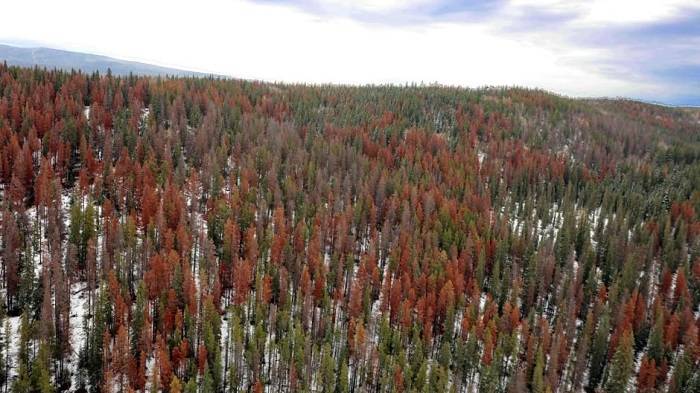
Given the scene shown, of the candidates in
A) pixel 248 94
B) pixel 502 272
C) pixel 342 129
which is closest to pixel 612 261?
pixel 502 272

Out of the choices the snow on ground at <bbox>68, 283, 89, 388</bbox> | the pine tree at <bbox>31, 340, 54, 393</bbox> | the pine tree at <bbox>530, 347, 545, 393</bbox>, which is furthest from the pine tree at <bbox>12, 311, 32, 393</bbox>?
the pine tree at <bbox>530, 347, 545, 393</bbox>

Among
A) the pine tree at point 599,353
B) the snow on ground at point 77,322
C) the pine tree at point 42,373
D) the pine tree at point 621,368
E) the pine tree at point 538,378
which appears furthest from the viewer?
the pine tree at point 599,353

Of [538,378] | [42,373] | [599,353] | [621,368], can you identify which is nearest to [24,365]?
[42,373]

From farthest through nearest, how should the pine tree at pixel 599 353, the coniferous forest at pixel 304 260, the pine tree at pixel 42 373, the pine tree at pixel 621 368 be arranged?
the pine tree at pixel 599 353 < the pine tree at pixel 621 368 < the coniferous forest at pixel 304 260 < the pine tree at pixel 42 373

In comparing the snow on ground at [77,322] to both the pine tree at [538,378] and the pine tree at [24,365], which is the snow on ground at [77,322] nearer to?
the pine tree at [24,365]

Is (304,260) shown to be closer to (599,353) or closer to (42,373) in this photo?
(42,373)

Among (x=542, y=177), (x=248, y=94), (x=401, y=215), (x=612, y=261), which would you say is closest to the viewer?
(x=612, y=261)

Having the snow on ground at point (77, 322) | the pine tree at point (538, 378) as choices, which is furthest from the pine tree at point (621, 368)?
the snow on ground at point (77, 322)

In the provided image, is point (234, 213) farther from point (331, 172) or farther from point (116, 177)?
point (331, 172)

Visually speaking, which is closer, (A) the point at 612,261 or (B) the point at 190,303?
(B) the point at 190,303
